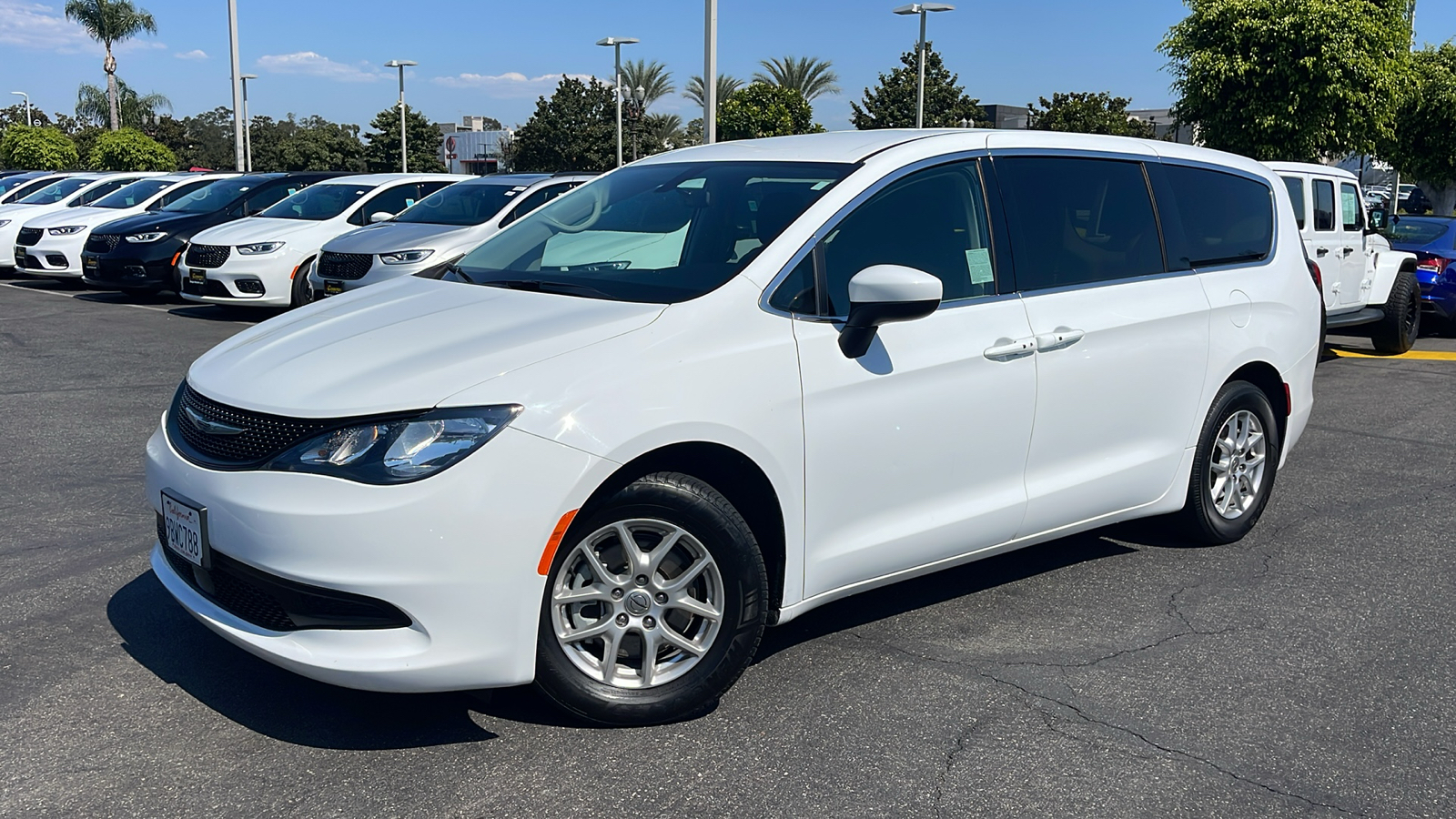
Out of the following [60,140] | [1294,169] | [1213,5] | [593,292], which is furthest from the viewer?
[60,140]

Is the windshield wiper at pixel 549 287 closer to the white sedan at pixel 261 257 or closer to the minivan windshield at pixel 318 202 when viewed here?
the white sedan at pixel 261 257

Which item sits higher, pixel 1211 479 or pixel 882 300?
pixel 882 300

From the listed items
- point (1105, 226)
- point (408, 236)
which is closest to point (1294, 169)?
point (1105, 226)

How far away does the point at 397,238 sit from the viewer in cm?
1236

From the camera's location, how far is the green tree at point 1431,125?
28312 millimetres

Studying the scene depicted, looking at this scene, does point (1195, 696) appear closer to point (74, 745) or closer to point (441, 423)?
point (441, 423)

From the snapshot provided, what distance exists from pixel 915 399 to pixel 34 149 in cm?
4338

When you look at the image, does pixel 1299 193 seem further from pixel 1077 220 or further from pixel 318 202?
pixel 318 202

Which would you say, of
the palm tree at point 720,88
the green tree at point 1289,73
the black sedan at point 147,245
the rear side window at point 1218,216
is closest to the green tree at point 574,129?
the palm tree at point 720,88

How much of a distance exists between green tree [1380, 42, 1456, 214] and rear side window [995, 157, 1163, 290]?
26.5m

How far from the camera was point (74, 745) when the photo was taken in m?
A: 3.40

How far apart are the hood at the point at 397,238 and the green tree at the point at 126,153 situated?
2823 cm

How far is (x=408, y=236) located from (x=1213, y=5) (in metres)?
16.2

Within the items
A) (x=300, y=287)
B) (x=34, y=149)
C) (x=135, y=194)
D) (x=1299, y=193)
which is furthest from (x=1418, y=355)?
(x=34, y=149)
